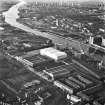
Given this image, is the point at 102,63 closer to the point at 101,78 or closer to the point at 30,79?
the point at 101,78

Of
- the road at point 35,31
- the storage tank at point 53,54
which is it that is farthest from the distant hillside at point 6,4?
the storage tank at point 53,54

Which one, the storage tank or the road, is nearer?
the storage tank

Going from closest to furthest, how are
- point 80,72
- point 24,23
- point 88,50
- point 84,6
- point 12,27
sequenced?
point 80,72 < point 88,50 < point 12,27 < point 24,23 < point 84,6

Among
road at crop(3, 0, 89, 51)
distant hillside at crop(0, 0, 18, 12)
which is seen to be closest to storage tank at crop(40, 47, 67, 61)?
road at crop(3, 0, 89, 51)

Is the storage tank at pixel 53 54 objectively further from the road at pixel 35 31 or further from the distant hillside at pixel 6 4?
the distant hillside at pixel 6 4

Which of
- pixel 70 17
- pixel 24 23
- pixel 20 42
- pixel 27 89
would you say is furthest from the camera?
pixel 70 17

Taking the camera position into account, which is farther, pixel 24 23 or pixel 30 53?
pixel 24 23

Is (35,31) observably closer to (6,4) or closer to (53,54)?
(53,54)

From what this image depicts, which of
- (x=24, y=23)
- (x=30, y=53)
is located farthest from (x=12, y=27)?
(x=30, y=53)

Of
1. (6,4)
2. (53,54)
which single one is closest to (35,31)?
(53,54)

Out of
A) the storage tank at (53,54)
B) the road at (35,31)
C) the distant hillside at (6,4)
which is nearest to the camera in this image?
the storage tank at (53,54)

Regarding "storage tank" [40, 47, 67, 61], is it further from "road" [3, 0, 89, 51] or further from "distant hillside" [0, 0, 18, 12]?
"distant hillside" [0, 0, 18, 12]
